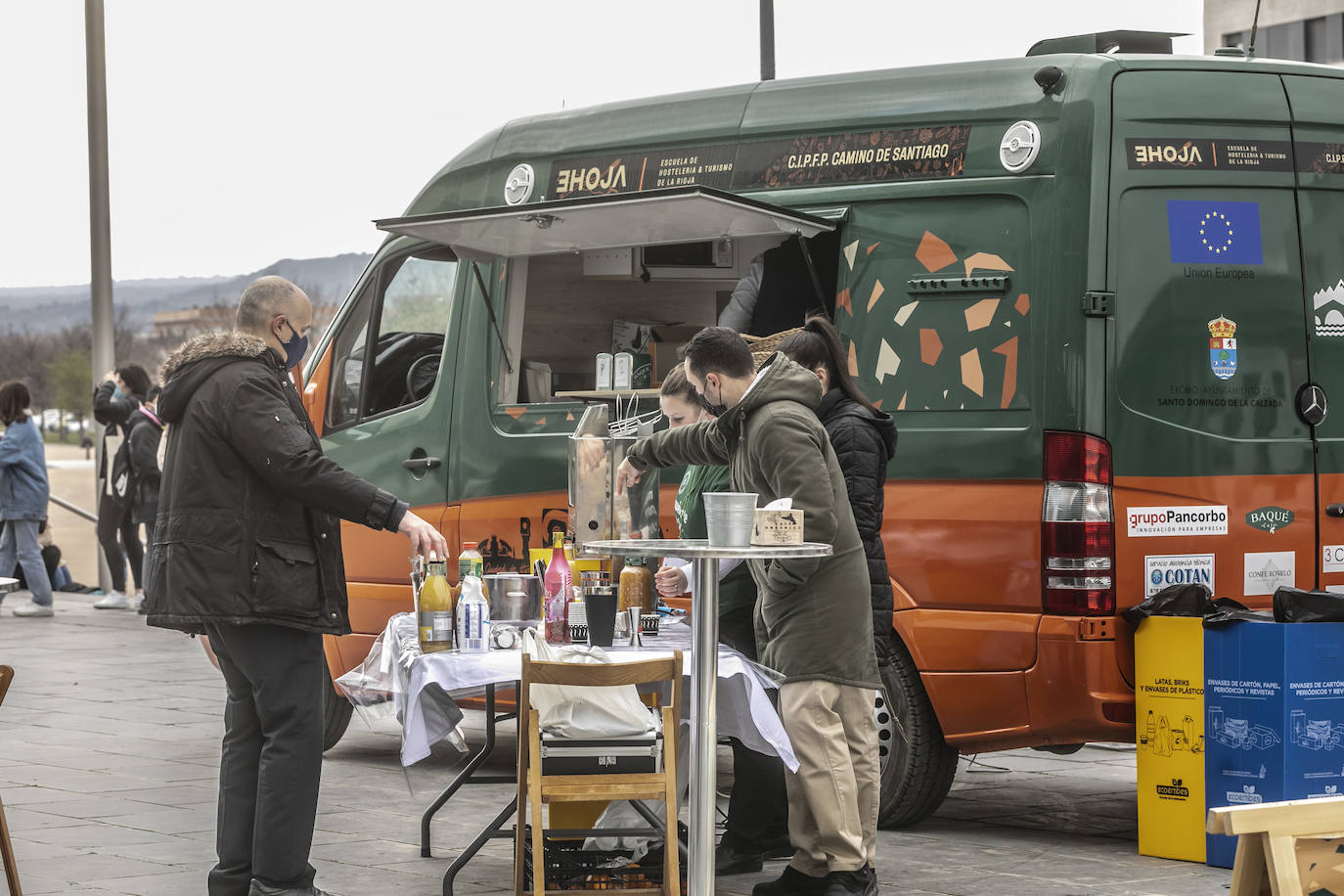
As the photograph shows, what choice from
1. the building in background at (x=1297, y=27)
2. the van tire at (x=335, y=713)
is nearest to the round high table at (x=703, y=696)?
the van tire at (x=335, y=713)

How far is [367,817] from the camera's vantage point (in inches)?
266

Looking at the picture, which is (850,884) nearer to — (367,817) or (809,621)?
(809,621)

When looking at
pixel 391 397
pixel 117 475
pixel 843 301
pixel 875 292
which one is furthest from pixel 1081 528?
pixel 117 475

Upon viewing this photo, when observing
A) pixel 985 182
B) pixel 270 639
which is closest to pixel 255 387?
pixel 270 639

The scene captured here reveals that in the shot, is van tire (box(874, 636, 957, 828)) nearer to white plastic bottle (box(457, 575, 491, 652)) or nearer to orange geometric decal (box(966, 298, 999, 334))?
orange geometric decal (box(966, 298, 999, 334))

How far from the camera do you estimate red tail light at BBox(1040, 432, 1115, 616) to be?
5875 mm

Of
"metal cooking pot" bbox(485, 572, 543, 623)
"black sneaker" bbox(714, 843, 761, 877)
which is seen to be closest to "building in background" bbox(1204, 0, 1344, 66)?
"black sneaker" bbox(714, 843, 761, 877)

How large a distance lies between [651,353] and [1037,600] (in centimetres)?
246

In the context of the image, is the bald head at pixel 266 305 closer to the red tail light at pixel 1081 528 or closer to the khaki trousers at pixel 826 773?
the khaki trousers at pixel 826 773

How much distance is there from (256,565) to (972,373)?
8.67 ft

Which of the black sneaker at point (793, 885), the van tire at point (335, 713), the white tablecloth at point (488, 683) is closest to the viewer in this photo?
the white tablecloth at point (488, 683)

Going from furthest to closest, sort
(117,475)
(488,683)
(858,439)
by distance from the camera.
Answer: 1. (117,475)
2. (858,439)
3. (488,683)

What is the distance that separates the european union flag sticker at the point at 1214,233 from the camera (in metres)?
6.03

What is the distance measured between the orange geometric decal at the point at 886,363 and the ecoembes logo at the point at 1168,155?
1085 mm
